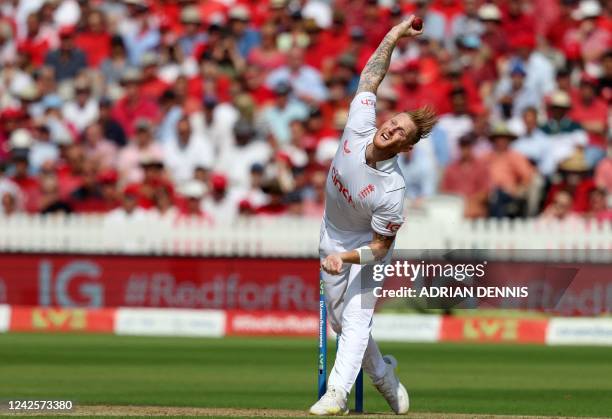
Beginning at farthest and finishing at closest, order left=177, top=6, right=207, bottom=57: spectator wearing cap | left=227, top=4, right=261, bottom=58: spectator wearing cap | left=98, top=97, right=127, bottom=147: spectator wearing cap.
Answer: left=177, top=6, right=207, bottom=57: spectator wearing cap < left=227, top=4, right=261, bottom=58: spectator wearing cap < left=98, top=97, right=127, bottom=147: spectator wearing cap

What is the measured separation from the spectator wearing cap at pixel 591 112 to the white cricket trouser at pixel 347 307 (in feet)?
31.6

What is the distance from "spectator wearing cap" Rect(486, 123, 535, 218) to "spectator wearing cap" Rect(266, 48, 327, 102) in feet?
8.70

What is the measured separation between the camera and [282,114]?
17828 mm

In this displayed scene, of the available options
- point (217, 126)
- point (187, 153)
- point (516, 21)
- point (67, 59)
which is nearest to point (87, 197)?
point (187, 153)

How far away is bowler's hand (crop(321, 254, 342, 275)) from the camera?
23.9ft

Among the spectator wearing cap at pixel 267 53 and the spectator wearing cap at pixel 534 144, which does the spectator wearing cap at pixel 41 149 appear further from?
the spectator wearing cap at pixel 534 144

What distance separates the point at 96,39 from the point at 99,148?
2.38 m

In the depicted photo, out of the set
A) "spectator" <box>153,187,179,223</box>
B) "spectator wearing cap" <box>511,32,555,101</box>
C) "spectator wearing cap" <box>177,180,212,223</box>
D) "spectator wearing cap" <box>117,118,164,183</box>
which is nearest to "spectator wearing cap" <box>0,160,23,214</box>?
"spectator wearing cap" <box>117,118,164,183</box>

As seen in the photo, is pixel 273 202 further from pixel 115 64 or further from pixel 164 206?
pixel 115 64

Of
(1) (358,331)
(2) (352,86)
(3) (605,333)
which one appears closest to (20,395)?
(1) (358,331)

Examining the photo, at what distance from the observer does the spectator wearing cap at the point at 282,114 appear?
698 inches

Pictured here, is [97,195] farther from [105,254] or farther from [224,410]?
[224,410]

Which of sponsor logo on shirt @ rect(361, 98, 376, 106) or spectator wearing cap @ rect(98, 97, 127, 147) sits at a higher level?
sponsor logo on shirt @ rect(361, 98, 376, 106)

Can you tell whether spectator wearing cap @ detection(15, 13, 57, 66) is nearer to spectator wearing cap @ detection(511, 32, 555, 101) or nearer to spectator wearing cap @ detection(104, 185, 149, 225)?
spectator wearing cap @ detection(104, 185, 149, 225)
